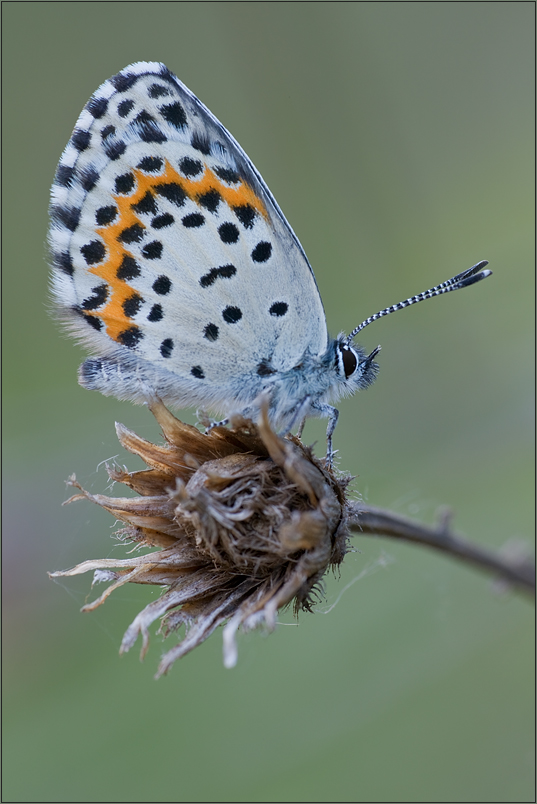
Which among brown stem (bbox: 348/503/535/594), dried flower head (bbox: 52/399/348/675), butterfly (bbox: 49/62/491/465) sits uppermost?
butterfly (bbox: 49/62/491/465)

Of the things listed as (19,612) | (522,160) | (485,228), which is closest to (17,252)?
(19,612)

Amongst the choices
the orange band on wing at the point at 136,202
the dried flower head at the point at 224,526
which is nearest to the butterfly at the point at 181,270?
the orange band on wing at the point at 136,202

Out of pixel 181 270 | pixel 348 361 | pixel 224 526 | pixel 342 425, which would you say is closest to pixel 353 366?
pixel 348 361

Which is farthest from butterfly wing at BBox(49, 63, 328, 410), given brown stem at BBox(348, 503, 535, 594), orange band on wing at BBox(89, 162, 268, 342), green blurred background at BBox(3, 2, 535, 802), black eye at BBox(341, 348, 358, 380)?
brown stem at BBox(348, 503, 535, 594)

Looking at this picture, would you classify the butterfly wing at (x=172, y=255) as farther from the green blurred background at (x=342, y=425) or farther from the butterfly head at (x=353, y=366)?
the green blurred background at (x=342, y=425)

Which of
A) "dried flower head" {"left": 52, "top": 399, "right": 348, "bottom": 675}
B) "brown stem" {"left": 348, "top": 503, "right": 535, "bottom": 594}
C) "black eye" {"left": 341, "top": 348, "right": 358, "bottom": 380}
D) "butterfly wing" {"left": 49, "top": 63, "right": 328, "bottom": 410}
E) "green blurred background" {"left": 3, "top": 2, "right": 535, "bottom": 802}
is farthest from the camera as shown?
"green blurred background" {"left": 3, "top": 2, "right": 535, "bottom": 802}

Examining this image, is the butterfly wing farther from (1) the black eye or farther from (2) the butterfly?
(1) the black eye

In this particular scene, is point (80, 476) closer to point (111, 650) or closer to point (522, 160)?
point (111, 650)
